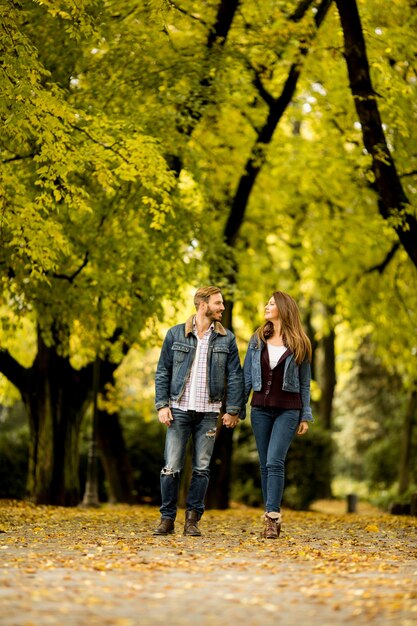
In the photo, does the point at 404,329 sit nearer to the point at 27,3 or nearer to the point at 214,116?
the point at 214,116

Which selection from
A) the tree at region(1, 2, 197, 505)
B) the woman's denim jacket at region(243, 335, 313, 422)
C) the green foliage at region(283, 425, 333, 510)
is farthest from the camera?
the green foliage at region(283, 425, 333, 510)

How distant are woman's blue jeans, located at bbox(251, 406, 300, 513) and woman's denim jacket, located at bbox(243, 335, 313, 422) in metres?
0.14

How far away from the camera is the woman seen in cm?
861

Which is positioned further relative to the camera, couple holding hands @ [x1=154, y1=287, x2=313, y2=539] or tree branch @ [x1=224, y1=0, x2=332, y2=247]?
tree branch @ [x1=224, y1=0, x2=332, y2=247]

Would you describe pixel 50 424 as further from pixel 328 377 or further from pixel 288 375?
pixel 328 377

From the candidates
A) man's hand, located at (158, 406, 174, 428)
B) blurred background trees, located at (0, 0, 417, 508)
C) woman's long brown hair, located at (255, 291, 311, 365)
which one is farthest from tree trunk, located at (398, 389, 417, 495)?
man's hand, located at (158, 406, 174, 428)

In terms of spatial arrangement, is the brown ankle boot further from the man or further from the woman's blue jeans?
the man

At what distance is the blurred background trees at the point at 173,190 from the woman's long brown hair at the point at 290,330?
292cm

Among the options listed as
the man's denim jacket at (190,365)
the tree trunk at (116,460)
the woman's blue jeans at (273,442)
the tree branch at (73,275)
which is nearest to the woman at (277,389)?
the woman's blue jeans at (273,442)

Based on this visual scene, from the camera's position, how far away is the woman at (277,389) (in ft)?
28.2

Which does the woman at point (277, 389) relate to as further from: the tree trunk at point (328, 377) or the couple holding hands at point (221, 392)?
the tree trunk at point (328, 377)

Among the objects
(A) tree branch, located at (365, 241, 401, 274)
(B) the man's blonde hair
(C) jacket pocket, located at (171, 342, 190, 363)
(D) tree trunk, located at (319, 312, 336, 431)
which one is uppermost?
(A) tree branch, located at (365, 241, 401, 274)

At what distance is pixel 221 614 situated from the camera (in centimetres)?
482

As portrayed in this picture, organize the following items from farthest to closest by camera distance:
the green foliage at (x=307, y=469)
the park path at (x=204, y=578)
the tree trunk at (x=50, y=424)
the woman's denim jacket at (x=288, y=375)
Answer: the green foliage at (x=307, y=469) < the tree trunk at (x=50, y=424) < the woman's denim jacket at (x=288, y=375) < the park path at (x=204, y=578)
